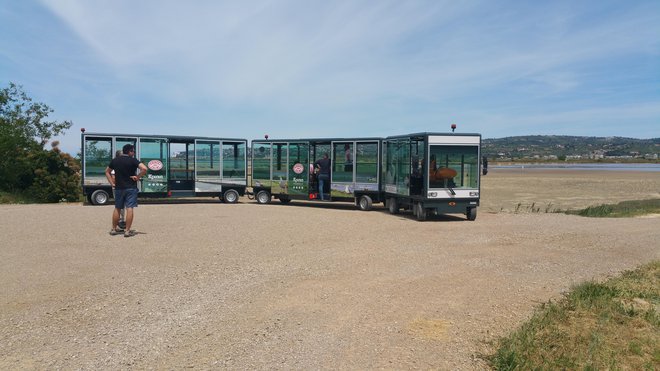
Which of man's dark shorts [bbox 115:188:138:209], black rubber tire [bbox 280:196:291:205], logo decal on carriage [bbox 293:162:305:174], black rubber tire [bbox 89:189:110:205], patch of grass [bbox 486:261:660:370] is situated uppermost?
logo decal on carriage [bbox 293:162:305:174]

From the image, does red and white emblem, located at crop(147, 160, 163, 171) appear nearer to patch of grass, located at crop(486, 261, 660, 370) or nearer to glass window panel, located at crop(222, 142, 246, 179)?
glass window panel, located at crop(222, 142, 246, 179)

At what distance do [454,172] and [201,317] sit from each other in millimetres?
12168

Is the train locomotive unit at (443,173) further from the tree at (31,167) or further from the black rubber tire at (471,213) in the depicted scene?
the tree at (31,167)

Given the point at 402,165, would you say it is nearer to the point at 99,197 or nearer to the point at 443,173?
the point at 443,173

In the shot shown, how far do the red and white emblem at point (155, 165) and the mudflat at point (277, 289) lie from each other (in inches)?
285

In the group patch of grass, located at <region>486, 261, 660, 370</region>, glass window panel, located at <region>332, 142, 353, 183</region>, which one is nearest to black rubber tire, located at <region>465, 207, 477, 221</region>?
glass window panel, located at <region>332, 142, 353, 183</region>

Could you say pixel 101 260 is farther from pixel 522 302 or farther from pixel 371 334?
pixel 522 302

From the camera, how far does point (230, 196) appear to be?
880 inches

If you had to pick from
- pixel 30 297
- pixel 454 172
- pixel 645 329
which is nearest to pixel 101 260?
pixel 30 297

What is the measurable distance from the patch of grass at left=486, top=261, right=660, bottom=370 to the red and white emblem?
17263mm

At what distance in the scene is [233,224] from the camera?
14086mm

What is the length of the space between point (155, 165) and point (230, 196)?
10.6 feet

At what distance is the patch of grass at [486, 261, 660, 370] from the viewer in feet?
16.2

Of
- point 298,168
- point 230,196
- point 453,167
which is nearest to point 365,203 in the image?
point 298,168
